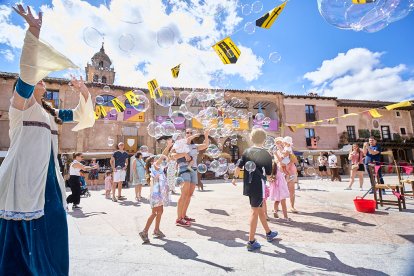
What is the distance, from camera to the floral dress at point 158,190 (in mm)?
3578

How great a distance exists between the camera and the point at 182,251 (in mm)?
2984

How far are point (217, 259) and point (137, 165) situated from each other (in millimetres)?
5562

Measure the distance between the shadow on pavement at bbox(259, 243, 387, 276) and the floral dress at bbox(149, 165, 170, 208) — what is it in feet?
5.28

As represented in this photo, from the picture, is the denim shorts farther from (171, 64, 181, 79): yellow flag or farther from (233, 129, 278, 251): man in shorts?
(171, 64, 181, 79): yellow flag

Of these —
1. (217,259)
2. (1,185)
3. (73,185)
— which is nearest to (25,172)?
(1,185)

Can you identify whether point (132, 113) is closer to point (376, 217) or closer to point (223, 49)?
point (223, 49)

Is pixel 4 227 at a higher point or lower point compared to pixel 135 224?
higher

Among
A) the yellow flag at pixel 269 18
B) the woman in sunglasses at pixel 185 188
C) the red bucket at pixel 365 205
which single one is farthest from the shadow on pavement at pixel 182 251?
the red bucket at pixel 365 205

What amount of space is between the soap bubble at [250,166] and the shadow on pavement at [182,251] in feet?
4.19

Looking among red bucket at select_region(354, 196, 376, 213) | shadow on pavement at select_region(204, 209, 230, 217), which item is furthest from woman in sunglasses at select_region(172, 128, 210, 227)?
red bucket at select_region(354, 196, 376, 213)

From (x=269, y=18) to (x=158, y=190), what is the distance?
3471 millimetres

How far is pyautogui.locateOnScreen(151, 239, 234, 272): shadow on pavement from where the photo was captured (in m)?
2.58

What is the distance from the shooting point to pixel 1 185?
68.7 inches

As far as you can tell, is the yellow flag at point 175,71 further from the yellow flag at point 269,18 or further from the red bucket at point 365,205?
the red bucket at point 365,205
